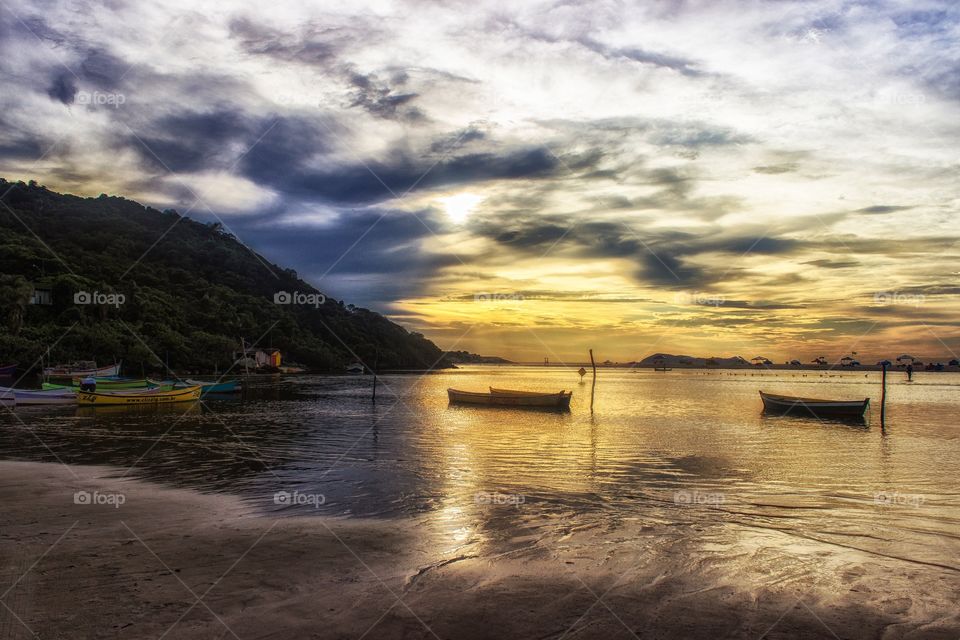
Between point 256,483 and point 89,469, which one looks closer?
point 256,483

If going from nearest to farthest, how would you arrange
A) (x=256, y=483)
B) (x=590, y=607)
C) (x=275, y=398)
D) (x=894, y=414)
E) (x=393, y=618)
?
(x=393, y=618) → (x=590, y=607) → (x=256, y=483) → (x=894, y=414) → (x=275, y=398)

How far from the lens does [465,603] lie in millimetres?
8055

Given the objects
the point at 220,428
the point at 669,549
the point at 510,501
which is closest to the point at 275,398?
the point at 220,428

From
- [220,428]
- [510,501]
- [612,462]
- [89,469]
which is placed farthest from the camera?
[220,428]

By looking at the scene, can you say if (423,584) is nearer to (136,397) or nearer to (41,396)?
(136,397)

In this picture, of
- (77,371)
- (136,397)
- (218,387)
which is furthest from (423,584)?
(77,371)

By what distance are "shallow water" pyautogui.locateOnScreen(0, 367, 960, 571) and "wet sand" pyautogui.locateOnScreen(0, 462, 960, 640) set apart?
887mm

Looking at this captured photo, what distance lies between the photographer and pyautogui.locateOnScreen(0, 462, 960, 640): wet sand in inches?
287

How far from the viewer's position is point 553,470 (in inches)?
870

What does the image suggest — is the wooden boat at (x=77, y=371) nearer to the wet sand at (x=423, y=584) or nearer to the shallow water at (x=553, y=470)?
the shallow water at (x=553, y=470)

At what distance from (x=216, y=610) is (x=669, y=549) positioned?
7823mm

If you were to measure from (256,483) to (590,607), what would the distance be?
13456 mm

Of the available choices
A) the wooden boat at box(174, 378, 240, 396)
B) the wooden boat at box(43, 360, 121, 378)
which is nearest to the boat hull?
the wooden boat at box(43, 360, 121, 378)

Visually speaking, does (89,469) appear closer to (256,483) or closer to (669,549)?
(256,483)
